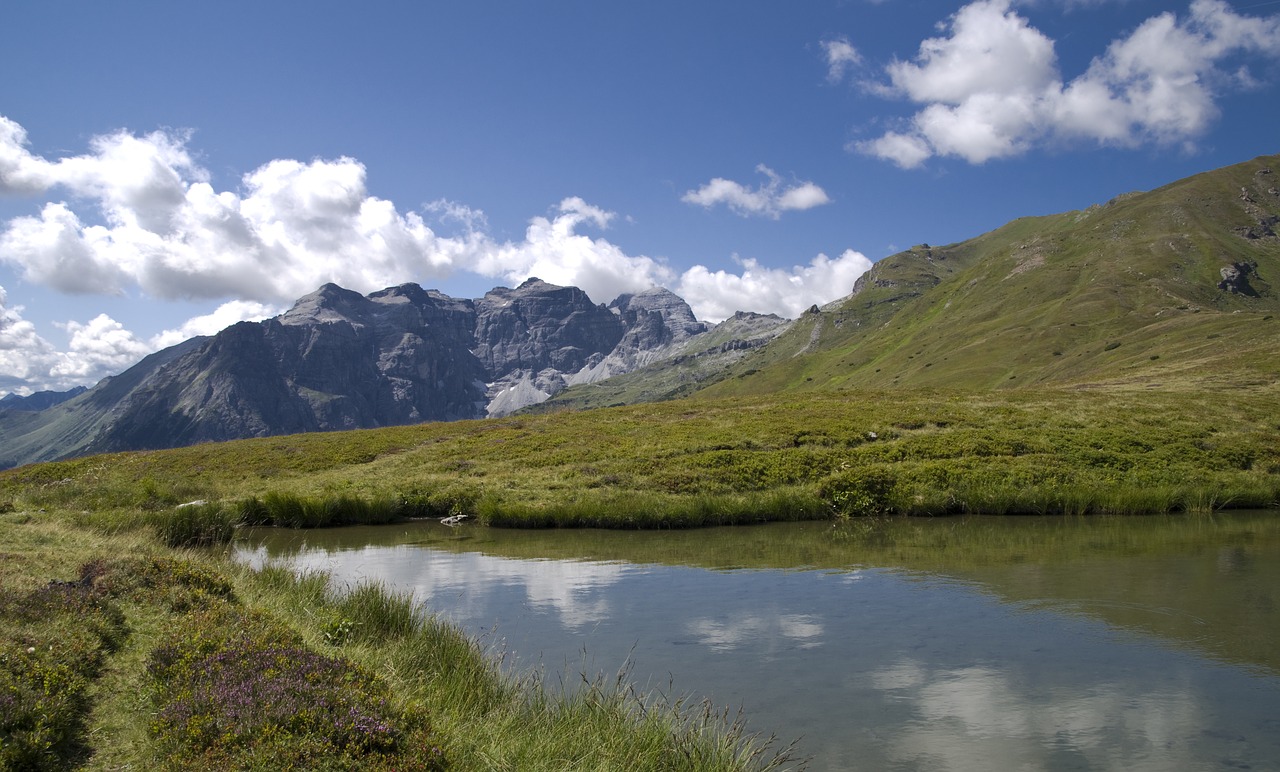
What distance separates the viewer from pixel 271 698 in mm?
7984

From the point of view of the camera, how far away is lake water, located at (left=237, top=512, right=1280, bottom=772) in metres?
10.4

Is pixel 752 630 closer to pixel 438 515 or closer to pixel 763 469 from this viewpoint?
pixel 763 469

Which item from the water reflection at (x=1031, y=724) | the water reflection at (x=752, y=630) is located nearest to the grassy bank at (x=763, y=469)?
the water reflection at (x=752, y=630)

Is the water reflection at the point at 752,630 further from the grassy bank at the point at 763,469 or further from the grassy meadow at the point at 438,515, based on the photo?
the grassy bank at the point at 763,469

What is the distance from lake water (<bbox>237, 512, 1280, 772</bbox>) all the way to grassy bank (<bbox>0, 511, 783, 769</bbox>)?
2046mm

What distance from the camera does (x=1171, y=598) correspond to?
16828 millimetres

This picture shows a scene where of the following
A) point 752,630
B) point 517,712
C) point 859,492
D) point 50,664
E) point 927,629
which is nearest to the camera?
point 50,664

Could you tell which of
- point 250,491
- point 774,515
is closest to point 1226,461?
point 774,515

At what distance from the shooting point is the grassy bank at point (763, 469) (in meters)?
32.4

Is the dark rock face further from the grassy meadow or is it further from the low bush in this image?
the low bush

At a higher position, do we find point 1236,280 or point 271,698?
point 1236,280

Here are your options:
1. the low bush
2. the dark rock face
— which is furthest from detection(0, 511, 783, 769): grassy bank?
the dark rock face

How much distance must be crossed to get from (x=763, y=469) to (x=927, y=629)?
22102mm

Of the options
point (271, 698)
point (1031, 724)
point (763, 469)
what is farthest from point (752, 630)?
point (763, 469)
